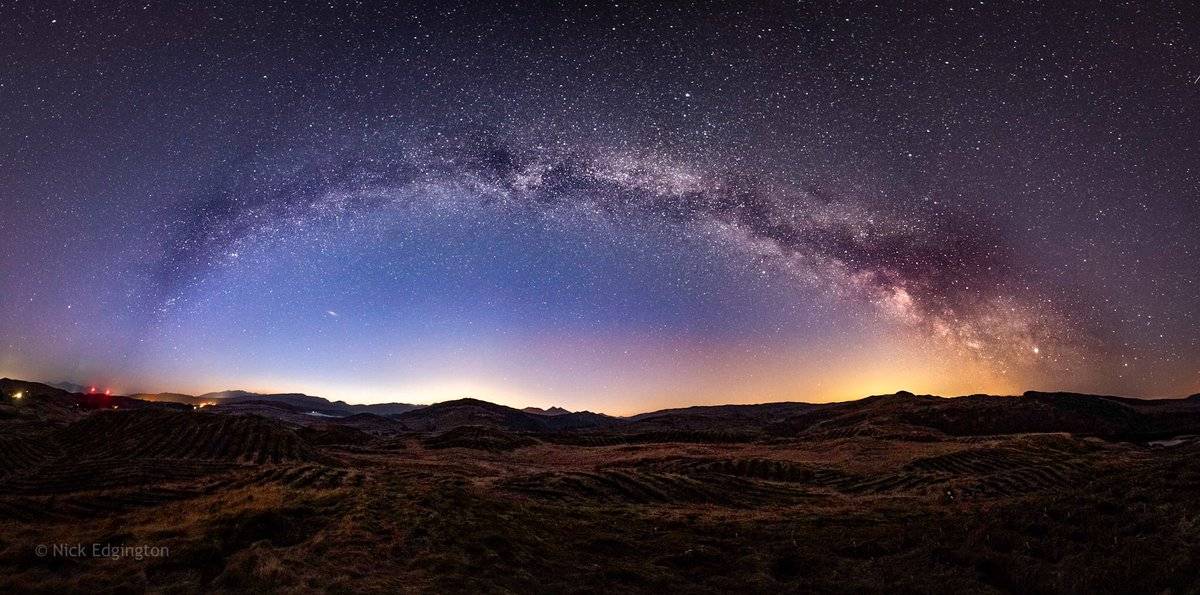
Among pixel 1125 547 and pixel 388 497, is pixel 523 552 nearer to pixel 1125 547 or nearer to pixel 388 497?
pixel 388 497

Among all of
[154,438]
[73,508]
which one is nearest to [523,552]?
[73,508]

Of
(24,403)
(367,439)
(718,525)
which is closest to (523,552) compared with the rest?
(718,525)

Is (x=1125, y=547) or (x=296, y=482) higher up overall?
(x=1125, y=547)

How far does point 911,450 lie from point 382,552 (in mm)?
52547

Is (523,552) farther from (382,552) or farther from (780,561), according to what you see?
(780,561)

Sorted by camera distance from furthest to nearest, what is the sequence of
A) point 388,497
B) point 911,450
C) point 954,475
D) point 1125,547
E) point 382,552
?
1. point 911,450
2. point 954,475
3. point 388,497
4. point 382,552
5. point 1125,547

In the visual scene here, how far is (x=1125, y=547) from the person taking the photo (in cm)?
1093

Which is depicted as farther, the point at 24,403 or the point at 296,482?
the point at 24,403

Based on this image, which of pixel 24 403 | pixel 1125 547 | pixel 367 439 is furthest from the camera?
pixel 24 403

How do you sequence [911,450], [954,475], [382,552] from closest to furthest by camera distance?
[382,552] → [954,475] → [911,450]

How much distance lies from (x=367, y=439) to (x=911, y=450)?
211 feet

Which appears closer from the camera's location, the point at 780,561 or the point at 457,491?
the point at 780,561

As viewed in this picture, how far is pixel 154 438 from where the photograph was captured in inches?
1630

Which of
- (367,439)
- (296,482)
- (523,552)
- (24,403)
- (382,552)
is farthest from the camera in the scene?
(24,403)
